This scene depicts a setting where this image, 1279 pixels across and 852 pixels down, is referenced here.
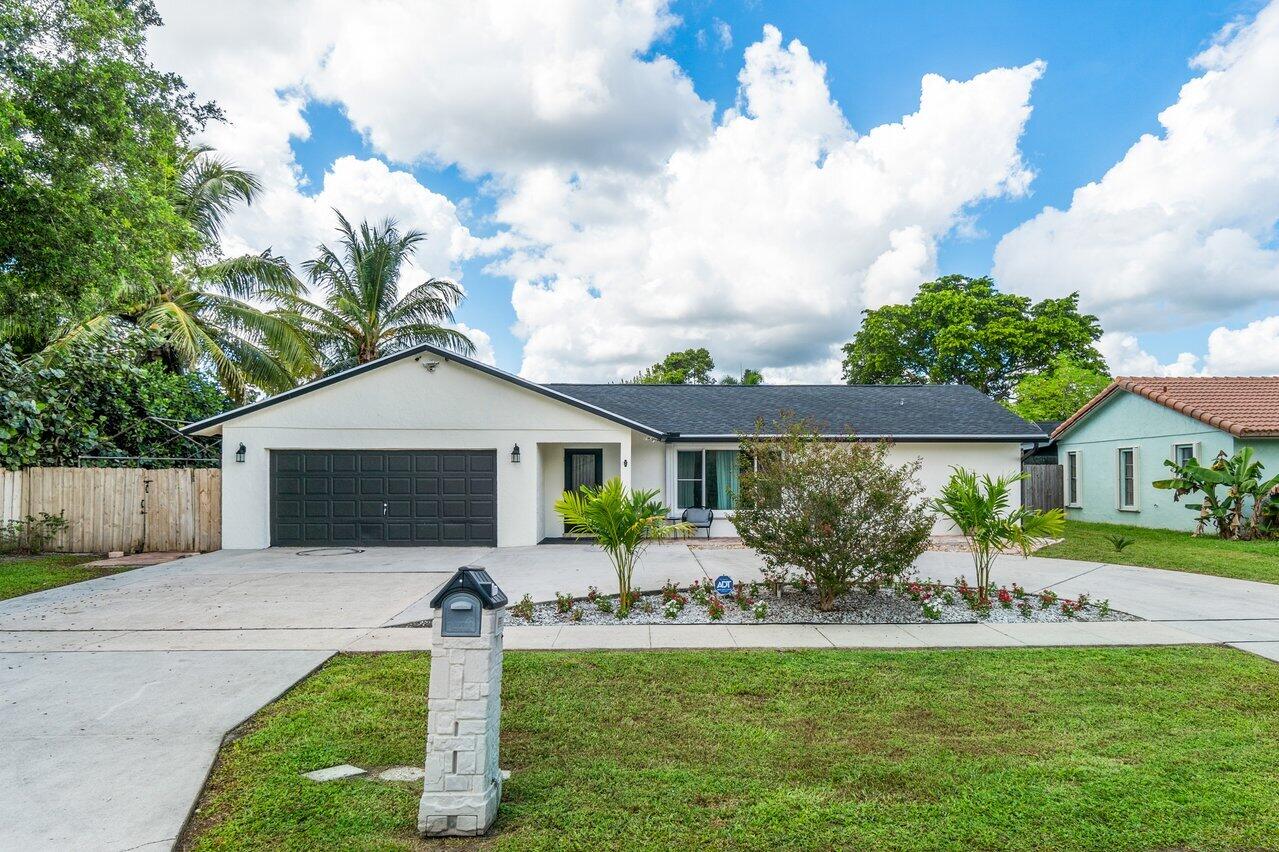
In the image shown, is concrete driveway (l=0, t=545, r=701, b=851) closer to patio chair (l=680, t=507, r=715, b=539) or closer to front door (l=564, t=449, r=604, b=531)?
patio chair (l=680, t=507, r=715, b=539)

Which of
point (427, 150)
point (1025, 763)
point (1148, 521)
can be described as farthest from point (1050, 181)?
point (1025, 763)

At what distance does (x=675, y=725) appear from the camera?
13.9 ft

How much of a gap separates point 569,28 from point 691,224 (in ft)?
21.8

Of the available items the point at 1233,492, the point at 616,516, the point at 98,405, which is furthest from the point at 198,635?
the point at 1233,492

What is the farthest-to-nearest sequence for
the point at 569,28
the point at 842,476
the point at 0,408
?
the point at 0,408 < the point at 569,28 < the point at 842,476

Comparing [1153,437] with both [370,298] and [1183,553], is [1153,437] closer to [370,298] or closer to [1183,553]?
[1183,553]

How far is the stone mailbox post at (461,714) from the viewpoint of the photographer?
2.98 m

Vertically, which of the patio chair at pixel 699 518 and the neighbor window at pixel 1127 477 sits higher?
the neighbor window at pixel 1127 477

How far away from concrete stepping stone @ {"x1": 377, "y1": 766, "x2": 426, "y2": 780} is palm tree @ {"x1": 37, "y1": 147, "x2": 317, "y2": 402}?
16.6 meters

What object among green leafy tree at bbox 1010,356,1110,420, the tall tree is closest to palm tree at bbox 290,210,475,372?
the tall tree

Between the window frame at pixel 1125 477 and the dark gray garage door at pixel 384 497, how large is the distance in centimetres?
1675

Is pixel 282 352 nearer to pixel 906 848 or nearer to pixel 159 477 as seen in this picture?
pixel 159 477

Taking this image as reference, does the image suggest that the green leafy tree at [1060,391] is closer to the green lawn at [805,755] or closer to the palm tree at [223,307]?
the green lawn at [805,755]

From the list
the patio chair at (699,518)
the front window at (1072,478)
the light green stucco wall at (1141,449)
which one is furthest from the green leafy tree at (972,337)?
the patio chair at (699,518)
